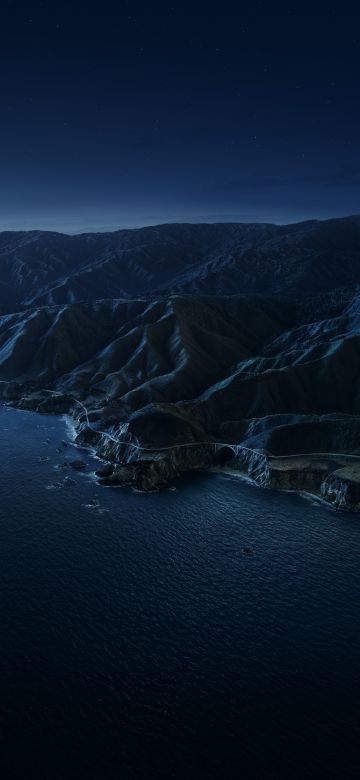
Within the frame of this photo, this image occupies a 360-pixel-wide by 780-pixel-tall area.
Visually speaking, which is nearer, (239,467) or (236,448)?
(239,467)

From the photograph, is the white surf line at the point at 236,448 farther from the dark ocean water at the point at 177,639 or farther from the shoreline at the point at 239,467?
the dark ocean water at the point at 177,639

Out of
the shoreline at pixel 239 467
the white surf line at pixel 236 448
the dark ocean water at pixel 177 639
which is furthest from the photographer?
the white surf line at pixel 236 448

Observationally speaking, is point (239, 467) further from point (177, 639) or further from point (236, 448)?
point (177, 639)

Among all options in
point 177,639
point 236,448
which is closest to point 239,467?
point 236,448

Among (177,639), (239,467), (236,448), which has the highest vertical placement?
(236,448)

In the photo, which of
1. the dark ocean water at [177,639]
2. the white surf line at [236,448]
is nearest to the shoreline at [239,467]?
the white surf line at [236,448]

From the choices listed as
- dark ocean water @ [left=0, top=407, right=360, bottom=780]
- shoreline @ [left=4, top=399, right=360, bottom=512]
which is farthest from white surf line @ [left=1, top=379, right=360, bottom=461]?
dark ocean water @ [left=0, top=407, right=360, bottom=780]

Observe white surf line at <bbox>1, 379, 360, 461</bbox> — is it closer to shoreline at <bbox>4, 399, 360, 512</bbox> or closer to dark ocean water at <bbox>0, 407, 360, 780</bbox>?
shoreline at <bbox>4, 399, 360, 512</bbox>

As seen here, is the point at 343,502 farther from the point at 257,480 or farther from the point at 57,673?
the point at 57,673

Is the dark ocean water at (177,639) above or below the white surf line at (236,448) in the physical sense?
below
